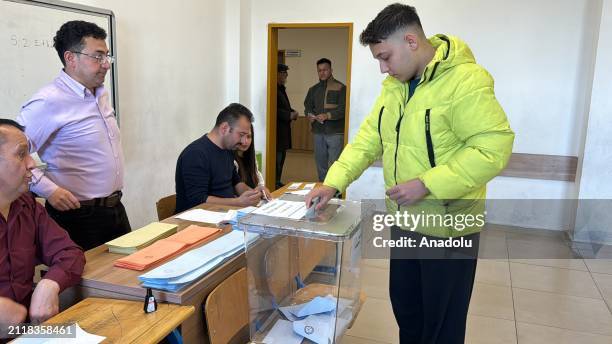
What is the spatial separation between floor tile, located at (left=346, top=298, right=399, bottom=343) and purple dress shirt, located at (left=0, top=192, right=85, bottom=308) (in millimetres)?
1561

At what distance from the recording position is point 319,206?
149 centimetres

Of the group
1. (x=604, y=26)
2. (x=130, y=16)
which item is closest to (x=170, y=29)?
(x=130, y=16)

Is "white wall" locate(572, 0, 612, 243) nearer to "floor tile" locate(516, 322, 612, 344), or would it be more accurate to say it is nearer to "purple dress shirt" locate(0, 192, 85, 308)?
"floor tile" locate(516, 322, 612, 344)

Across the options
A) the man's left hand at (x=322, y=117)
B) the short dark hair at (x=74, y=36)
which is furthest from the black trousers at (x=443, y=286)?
the man's left hand at (x=322, y=117)

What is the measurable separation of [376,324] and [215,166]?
1.32 metres

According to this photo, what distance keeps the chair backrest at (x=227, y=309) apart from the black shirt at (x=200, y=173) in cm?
92

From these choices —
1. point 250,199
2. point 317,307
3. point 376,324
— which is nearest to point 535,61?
point 376,324

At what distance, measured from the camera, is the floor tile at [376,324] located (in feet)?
8.29

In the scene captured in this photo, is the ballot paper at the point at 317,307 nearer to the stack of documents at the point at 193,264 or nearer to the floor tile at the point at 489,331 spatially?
the stack of documents at the point at 193,264

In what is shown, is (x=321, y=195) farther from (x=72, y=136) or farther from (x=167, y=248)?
(x=72, y=136)

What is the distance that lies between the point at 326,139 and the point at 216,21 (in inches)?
69.3

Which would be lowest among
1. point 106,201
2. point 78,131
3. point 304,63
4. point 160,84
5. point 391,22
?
point 106,201

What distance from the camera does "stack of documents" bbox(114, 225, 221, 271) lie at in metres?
1.53

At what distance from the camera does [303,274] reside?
164 cm
